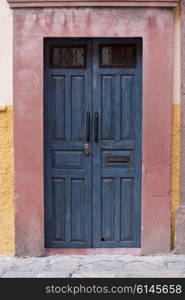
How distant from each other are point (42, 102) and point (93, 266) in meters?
1.85

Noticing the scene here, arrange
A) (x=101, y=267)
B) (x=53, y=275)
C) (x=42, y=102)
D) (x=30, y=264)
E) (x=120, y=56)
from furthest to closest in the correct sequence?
(x=120, y=56), (x=42, y=102), (x=30, y=264), (x=101, y=267), (x=53, y=275)

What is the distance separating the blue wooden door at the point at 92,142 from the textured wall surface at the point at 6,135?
0.41 m

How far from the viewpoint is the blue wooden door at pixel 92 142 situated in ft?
24.2

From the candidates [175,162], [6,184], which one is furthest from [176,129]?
[6,184]

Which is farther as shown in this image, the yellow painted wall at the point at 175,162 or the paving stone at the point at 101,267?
the yellow painted wall at the point at 175,162

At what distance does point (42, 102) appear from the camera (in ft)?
23.8

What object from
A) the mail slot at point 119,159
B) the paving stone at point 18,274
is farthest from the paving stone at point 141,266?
the mail slot at point 119,159

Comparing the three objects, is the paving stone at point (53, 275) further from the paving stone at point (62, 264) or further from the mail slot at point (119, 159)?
the mail slot at point (119, 159)

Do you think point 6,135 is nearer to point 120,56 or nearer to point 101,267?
point 120,56

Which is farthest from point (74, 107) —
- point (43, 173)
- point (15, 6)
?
point (15, 6)

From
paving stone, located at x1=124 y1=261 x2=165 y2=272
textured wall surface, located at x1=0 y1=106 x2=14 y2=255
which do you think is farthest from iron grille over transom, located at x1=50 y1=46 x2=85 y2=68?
paving stone, located at x1=124 y1=261 x2=165 y2=272

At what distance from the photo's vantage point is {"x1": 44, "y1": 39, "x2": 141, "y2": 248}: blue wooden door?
24.2 feet

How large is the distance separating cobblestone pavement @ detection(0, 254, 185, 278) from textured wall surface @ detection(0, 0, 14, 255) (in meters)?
0.29

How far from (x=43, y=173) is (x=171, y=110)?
1.57 m
